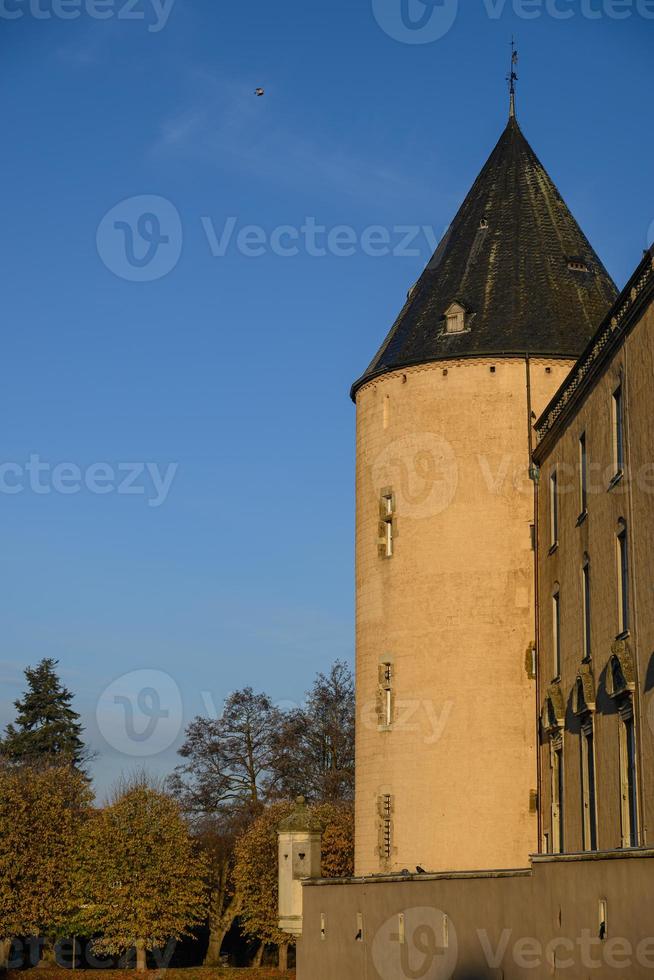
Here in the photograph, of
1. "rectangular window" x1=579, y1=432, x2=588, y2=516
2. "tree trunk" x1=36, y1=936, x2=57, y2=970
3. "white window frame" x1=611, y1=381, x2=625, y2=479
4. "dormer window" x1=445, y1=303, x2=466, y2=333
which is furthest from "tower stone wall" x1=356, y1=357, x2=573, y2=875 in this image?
"tree trunk" x1=36, y1=936, x2=57, y2=970

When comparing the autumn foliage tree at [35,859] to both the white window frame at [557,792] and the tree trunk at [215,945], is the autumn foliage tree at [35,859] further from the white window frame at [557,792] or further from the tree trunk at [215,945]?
the white window frame at [557,792]

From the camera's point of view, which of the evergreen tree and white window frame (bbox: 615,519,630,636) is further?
the evergreen tree

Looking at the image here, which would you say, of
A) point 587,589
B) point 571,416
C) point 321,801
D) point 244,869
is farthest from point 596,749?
point 321,801

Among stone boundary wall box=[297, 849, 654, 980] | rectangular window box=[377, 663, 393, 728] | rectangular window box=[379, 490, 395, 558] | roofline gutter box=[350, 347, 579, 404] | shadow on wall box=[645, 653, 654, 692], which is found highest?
roofline gutter box=[350, 347, 579, 404]

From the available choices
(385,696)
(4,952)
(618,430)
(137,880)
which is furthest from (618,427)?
(4,952)

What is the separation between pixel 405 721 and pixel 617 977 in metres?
17.0

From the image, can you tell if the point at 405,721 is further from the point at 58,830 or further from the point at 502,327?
the point at 58,830

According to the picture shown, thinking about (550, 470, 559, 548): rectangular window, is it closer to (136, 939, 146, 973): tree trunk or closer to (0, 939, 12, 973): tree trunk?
(136, 939, 146, 973): tree trunk

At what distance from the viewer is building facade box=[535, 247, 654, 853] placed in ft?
77.4

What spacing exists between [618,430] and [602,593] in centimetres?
299

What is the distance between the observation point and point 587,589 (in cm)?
2784

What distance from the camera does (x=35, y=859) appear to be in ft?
193

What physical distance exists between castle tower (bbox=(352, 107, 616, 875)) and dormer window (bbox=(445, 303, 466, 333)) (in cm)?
4

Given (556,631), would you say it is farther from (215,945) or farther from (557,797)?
(215,945)
